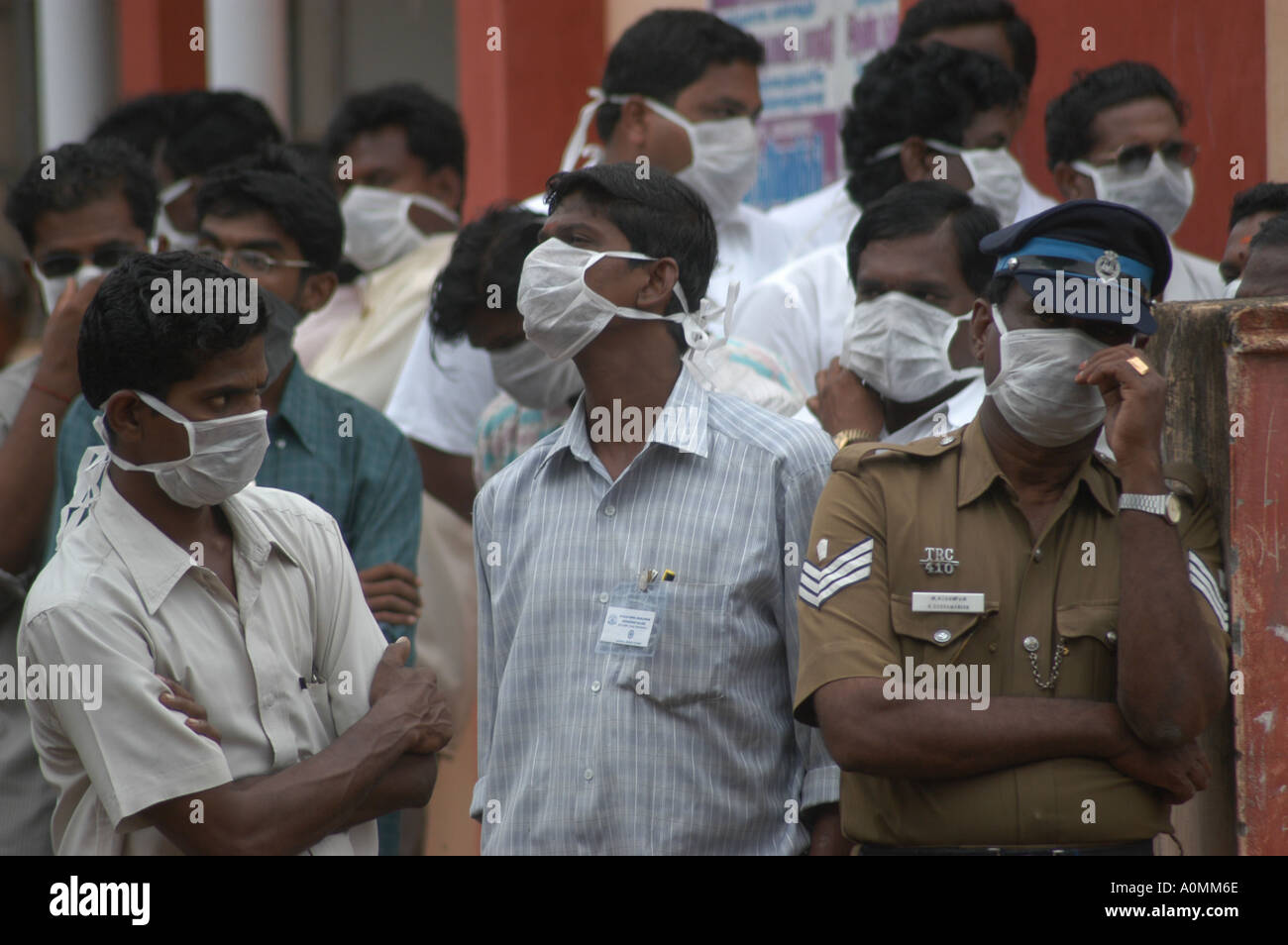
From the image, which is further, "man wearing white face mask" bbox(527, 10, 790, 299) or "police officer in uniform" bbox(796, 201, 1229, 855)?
"man wearing white face mask" bbox(527, 10, 790, 299)

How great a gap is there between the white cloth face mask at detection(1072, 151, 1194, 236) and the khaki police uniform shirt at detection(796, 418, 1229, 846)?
2168 mm

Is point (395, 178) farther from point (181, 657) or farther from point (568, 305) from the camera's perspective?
point (181, 657)

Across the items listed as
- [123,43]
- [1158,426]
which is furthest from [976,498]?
[123,43]

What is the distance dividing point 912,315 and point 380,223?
2.87m

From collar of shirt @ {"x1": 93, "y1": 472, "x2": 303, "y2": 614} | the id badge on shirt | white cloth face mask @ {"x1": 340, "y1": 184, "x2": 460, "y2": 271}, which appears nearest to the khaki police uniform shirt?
the id badge on shirt

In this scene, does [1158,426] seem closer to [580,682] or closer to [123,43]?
[580,682]

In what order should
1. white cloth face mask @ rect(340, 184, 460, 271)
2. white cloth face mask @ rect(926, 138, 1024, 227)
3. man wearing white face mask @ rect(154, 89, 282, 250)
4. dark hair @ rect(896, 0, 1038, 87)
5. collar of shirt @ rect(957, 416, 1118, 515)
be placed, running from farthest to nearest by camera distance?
white cloth face mask @ rect(340, 184, 460, 271) → man wearing white face mask @ rect(154, 89, 282, 250) → dark hair @ rect(896, 0, 1038, 87) → white cloth face mask @ rect(926, 138, 1024, 227) → collar of shirt @ rect(957, 416, 1118, 515)

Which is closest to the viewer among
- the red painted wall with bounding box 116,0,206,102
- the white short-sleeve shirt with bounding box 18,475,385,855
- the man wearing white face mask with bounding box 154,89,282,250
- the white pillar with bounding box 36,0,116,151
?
the white short-sleeve shirt with bounding box 18,475,385,855

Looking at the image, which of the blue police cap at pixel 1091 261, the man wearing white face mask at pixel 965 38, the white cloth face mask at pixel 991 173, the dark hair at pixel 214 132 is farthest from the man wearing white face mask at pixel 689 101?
the blue police cap at pixel 1091 261

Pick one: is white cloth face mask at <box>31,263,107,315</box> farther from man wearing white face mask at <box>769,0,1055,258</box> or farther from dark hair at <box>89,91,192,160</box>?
man wearing white face mask at <box>769,0,1055,258</box>

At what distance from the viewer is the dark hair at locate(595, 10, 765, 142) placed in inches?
212

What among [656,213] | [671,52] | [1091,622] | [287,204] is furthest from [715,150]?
[1091,622]

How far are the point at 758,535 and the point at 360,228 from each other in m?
3.54

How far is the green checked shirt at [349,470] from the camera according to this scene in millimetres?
3977
